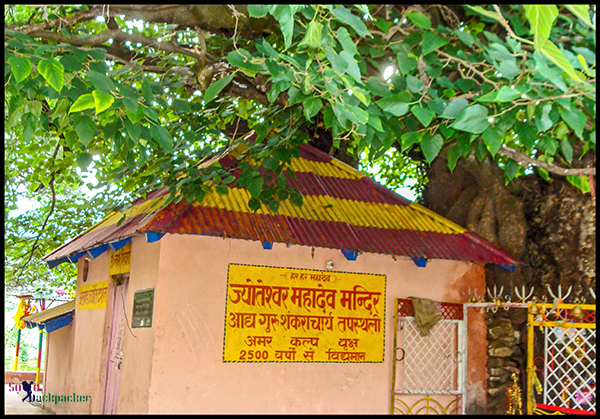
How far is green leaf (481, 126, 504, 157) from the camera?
150 inches

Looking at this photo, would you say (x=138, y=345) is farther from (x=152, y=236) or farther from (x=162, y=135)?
(x=162, y=135)

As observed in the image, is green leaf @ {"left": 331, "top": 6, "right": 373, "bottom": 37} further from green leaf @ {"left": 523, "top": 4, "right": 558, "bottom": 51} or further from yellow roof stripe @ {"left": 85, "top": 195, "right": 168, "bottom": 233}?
yellow roof stripe @ {"left": 85, "top": 195, "right": 168, "bottom": 233}

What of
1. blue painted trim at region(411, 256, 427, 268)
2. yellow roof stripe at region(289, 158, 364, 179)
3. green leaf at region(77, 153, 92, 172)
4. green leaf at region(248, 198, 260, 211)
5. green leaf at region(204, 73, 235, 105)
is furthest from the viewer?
yellow roof stripe at region(289, 158, 364, 179)

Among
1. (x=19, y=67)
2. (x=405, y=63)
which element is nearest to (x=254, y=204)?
(x=405, y=63)

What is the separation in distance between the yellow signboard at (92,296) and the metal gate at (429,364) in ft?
13.8

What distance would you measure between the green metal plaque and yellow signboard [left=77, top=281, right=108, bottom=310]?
1.44m

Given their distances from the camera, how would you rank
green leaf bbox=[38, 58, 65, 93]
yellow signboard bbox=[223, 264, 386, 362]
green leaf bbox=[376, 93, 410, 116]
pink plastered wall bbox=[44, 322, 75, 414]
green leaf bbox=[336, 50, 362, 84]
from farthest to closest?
pink plastered wall bbox=[44, 322, 75, 414] < yellow signboard bbox=[223, 264, 386, 362] < green leaf bbox=[376, 93, 410, 116] < green leaf bbox=[38, 58, 65, 93] < green leaf bbox=[336, 50, 362, 84]

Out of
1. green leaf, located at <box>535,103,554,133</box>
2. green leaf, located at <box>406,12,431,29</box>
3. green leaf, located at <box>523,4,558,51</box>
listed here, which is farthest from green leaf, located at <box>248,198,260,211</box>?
green leaf, located at <box>523,4,558,51</box>

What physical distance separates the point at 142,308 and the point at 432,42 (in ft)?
14.6

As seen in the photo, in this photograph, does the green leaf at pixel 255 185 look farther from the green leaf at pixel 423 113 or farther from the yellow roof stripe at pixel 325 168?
the green leaf at pixel 423 113

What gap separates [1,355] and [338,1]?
4.49 metres

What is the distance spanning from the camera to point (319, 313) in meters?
6.84

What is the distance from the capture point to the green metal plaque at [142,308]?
628 cm

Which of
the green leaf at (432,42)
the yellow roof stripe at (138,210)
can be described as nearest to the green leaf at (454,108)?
the green leaf at (432,42)
